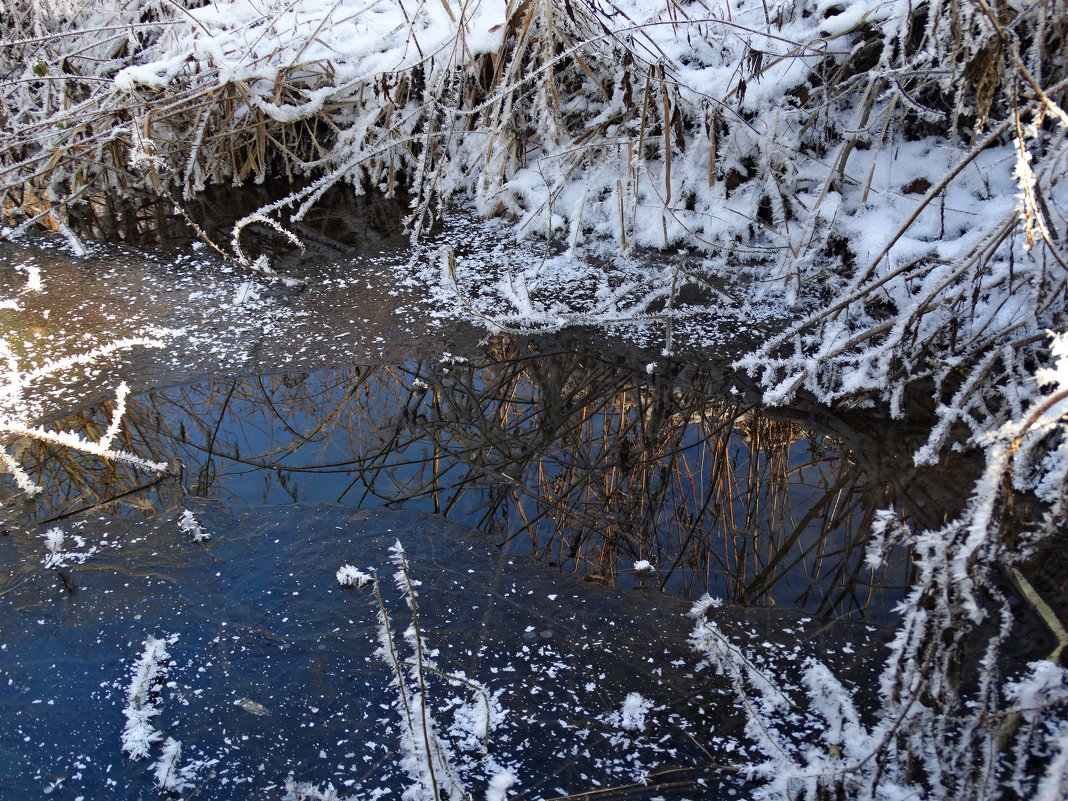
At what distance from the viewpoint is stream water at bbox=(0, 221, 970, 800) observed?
1.70m

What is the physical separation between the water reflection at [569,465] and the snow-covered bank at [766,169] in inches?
6.7

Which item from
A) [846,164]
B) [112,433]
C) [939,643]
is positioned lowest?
[112,433]

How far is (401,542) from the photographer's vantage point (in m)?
2.24

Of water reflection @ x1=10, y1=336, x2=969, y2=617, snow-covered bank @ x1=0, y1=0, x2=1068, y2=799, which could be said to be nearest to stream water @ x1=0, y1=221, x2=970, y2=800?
water reflection @ x1=10, y1=336, x2=969, y2=617

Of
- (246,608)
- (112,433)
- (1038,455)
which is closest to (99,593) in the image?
(246,608)

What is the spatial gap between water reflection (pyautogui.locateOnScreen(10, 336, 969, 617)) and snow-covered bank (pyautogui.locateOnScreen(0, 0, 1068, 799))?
0.55 feet

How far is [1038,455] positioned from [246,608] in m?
2.12

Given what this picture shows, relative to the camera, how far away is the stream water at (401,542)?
5.58ft

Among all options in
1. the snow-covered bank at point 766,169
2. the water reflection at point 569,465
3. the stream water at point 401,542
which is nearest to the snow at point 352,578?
the stream water at point 401,542

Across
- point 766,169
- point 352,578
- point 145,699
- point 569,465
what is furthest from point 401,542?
point 766,169

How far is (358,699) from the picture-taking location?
1.79 metres

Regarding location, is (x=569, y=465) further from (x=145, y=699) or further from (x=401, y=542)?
(x=145, y=699)

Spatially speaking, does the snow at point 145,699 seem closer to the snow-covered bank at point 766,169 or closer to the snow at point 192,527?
the snow at point 192,527

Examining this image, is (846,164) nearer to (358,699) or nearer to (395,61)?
(395,61)
